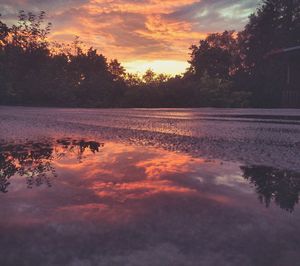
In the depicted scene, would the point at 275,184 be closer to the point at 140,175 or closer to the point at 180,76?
the point at 140,175

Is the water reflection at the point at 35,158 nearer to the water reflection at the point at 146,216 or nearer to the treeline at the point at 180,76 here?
the water reflection at the point at 146,216

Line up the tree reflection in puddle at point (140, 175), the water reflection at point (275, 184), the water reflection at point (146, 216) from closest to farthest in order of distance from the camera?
the water reflection at point (146, 216) < the water reflection at point (275, 184) < the tree reflection in puddle at point (140, 175)

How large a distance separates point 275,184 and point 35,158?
2.29 metres

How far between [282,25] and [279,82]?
10.0 m

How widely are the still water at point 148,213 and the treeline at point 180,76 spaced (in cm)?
1863

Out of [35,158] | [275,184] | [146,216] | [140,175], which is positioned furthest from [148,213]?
[35,158]

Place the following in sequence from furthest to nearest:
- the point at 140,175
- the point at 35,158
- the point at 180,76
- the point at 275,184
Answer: the point at 180,76
the point at 35,158
the point at 140,175
the point at 275,184

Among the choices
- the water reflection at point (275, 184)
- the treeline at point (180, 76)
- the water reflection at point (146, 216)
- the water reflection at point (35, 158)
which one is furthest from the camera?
the treeline at point (180, 76)

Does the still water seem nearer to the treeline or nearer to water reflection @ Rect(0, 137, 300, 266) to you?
water reflection @ Rect(0, 137, 300, 266)

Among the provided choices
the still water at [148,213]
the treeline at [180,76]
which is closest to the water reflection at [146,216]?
the still water at [148,213]

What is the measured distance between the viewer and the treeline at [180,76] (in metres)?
22.0

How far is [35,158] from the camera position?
3.42 meters

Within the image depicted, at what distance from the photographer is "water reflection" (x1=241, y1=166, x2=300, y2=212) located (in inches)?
75.6

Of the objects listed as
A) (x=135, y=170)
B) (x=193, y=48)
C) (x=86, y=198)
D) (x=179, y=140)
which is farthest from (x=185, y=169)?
(x=193, y=48)
